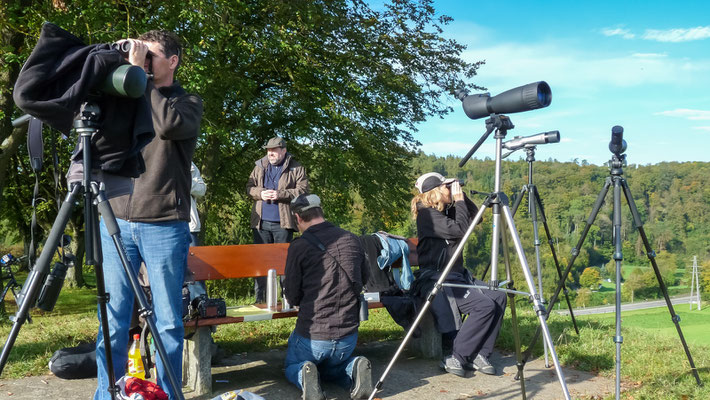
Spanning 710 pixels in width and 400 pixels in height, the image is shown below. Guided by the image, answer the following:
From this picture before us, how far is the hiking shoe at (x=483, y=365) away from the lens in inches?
186

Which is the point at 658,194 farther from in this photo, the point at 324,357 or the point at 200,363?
the point at 200,363

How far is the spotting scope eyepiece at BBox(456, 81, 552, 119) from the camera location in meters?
3.19

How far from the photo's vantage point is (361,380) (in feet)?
13.0

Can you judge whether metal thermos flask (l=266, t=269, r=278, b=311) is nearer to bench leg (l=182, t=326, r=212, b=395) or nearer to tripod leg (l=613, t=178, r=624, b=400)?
bench leg (l=182, t=326, r=212, b=395)

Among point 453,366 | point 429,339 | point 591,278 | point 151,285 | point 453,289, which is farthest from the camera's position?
point 591,278

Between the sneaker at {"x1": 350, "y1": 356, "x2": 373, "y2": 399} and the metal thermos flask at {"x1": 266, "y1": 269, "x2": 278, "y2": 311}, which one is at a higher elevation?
the metal thermos flask at {"x1": 266, "y1": 269, "x2": 278, "y2": 311}

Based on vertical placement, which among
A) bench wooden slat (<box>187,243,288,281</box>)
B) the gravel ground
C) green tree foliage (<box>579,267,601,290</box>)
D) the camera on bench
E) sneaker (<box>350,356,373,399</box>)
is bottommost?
green tree foliage (<box>579,267,601,290</box>)

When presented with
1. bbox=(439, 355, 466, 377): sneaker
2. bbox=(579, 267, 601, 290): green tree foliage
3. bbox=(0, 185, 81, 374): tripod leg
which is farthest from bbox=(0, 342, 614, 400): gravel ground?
bbox=(579, 267, 601, 290): green tree foliage

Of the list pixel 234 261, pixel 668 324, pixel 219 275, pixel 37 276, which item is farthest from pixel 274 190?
pixel 668 324

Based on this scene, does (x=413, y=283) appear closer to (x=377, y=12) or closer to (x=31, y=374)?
(x=31, y=374)

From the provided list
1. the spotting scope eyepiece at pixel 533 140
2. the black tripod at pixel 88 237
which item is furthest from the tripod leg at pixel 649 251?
the black tripod at pixel 88 237

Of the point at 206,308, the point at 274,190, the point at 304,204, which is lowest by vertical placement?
the point at 206,308

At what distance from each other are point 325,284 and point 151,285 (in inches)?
53.2

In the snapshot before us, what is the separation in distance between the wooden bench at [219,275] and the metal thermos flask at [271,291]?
0.07 m
